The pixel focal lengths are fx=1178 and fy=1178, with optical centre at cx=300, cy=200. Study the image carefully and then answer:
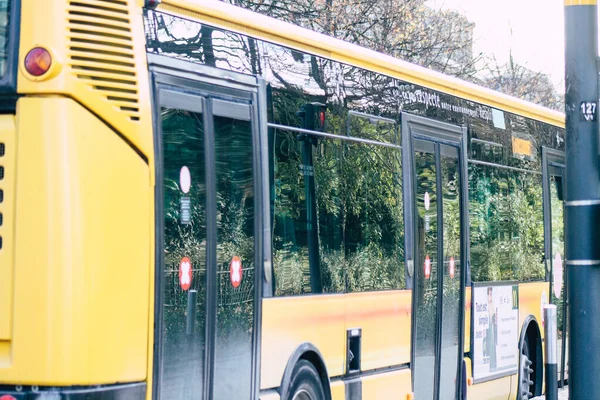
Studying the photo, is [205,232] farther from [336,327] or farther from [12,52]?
[336,327]

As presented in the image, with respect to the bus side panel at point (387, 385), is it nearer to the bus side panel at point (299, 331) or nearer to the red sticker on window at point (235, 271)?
the bus side panel at point (299, 331)

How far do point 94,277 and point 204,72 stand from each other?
1900 mm

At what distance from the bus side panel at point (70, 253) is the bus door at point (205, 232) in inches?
19.4

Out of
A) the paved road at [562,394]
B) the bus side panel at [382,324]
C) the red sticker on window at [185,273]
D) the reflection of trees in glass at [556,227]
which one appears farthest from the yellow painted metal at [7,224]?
the paved road at [562,394]

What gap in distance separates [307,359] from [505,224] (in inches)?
200

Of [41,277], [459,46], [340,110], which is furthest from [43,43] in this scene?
[459,46]

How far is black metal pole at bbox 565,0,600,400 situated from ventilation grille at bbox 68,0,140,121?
3.09 metres

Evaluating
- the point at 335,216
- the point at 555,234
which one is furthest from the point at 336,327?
the point at 555,234

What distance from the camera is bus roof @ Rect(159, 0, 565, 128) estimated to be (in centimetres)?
748

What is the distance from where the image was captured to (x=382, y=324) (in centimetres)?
987

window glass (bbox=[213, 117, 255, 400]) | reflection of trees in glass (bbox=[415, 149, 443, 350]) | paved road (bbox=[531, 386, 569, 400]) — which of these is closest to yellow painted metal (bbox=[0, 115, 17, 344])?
window glass (bbox=[213, 117, 255, 400])

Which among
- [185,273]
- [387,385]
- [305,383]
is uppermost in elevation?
[185,273]

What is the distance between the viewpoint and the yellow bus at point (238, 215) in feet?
19.1

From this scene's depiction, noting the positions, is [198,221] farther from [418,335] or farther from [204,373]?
[418,335]
